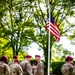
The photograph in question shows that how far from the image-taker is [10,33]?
3088 centimetres

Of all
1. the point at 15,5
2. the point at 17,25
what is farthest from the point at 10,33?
the point at 15,5

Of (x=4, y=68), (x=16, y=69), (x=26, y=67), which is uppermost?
(x=4, y=68)

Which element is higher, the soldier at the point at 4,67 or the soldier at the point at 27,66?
the soldier at the point at 4,67

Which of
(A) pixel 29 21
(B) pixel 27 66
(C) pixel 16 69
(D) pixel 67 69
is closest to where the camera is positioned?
(D) pixel 67 69

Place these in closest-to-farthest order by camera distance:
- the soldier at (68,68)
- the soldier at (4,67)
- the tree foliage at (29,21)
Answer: the soldier at (4,67) < the soldier at (68,68) < the tree foliage at (29,21)

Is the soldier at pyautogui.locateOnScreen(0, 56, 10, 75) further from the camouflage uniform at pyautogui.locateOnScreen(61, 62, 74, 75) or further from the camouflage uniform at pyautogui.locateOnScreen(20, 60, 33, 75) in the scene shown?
the camouflage uniform at pyautogui.locateOnScreen(61, 62, 74, 75)

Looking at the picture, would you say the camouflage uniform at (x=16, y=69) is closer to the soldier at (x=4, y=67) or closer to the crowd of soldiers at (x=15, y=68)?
the crowd of soldiers at (x=15, y=68)

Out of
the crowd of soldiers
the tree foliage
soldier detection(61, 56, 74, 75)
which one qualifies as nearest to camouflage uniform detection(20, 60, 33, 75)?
the crowd of soldiers

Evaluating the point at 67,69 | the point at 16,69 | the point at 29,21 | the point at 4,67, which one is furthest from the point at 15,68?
the point at 29,21

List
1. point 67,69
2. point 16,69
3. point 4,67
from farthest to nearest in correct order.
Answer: point 16,69
point 67,69
point 4,67

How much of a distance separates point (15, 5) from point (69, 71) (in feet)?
65.0

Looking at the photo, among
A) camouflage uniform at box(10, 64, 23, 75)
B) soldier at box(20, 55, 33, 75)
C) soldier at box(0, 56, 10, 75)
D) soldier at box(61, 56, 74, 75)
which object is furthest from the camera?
soldier at box(20, 55, 33, 75)

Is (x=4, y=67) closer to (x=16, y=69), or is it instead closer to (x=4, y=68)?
(x=4, y=68)

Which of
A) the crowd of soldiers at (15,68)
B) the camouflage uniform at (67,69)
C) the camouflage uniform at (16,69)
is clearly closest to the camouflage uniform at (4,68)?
the crowd of soldiers at (15,68)
